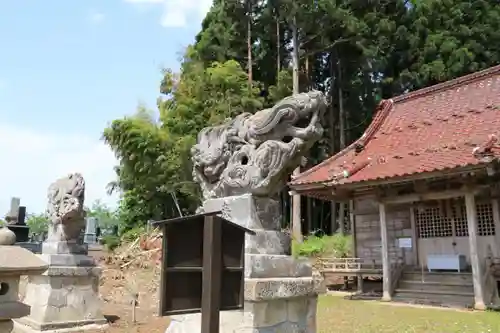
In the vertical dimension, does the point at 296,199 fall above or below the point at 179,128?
below

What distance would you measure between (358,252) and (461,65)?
993 centimetres

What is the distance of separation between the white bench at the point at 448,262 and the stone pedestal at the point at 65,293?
856 centimetres

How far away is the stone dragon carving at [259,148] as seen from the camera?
414 cm

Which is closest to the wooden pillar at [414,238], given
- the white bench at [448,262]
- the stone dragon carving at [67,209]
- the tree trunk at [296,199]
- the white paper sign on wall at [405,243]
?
the white paper sign on wall at [405,243]

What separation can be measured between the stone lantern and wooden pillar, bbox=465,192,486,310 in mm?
9693

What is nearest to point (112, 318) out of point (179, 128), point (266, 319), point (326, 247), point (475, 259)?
point (266, 319)

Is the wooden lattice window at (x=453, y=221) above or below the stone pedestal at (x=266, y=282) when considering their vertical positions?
above

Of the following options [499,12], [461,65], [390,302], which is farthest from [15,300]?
[499,12]

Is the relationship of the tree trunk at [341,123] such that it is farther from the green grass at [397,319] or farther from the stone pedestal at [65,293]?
the stone pedestal at [65,293]

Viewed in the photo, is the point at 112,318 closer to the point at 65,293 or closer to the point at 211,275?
the point at 65,293

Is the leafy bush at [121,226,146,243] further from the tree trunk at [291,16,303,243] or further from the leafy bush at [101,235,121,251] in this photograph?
the tree trunk at [291,16,303,243]

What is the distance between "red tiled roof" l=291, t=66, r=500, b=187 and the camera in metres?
10.8

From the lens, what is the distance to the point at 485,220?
11.4 m

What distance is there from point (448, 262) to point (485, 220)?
57.5 inches
